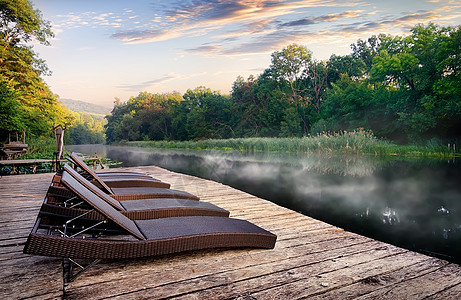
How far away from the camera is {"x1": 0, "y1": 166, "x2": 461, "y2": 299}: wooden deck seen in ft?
5.49

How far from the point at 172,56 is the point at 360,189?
2164 cm

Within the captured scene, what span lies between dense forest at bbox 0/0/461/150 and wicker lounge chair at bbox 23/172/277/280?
1415cm

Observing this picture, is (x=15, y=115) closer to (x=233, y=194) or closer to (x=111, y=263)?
(x=233, y=194)

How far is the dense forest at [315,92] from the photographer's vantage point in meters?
18.7

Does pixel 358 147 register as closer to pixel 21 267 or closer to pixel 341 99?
pixel 341 99

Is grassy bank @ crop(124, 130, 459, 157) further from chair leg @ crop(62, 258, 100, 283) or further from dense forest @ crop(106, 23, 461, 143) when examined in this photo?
chair leg @ crop(62, 258, 100, 283)

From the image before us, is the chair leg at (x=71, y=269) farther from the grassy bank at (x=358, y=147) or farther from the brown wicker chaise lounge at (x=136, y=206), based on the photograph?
the grassy bank at (x=358, y=147)

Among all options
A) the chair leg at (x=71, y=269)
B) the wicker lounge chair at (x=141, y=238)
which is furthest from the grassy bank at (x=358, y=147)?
the chair leg at (x=71, y=269)

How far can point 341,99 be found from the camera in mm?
26047

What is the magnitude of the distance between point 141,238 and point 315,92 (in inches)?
1206

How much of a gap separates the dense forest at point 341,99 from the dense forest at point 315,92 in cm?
8

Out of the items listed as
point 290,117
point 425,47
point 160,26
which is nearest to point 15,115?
point 160,26

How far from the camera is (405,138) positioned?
21.5 meters

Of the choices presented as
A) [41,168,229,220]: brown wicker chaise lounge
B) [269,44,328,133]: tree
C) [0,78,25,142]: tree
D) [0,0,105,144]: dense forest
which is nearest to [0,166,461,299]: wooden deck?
[41,168,229,220]: brown wicker chaise lounge
